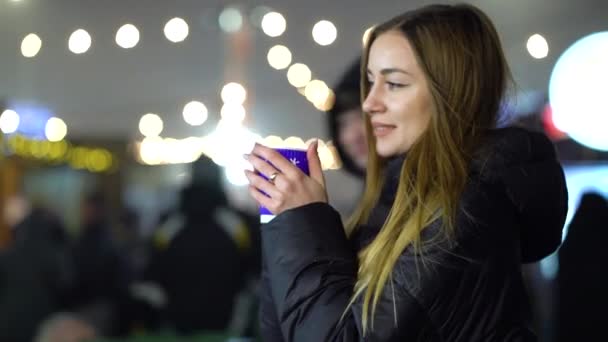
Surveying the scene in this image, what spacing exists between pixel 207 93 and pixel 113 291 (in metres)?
0.79

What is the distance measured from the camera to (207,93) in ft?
8.73

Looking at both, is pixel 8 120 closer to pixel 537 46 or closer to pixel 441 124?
pixel 537 46

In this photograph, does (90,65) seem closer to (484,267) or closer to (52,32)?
(52,32)

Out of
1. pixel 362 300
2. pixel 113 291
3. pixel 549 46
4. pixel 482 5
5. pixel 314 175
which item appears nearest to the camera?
pixel 362 300

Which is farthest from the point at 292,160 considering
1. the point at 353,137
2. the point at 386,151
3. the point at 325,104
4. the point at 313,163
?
the point at 325,104

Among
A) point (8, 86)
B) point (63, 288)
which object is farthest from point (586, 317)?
point (8, 86)

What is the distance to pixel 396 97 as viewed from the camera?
1087 millimetres

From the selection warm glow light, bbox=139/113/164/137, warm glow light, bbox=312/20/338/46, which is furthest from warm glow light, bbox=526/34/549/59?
warm glow light, bbox=139/113/164/137

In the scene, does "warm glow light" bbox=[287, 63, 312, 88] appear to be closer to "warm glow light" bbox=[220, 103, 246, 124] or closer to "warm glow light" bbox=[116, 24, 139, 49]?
"warm glow light" bbox=[220, 103, 246, 124]

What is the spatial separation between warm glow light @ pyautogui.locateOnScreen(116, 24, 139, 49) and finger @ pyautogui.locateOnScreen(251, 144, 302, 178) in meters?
1.73

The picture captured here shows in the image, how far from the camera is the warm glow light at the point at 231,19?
2590 mm

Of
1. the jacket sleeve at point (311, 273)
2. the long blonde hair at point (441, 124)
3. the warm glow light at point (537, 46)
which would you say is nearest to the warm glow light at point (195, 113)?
the warm glow light at point (537, 46)

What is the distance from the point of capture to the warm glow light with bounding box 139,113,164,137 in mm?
2641

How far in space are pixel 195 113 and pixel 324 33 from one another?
1.66 ft
